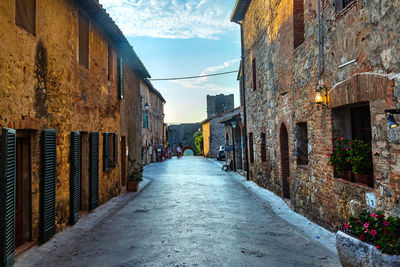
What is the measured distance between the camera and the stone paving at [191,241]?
4.64m

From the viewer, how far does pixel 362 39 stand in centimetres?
482

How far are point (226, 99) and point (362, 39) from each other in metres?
45.6

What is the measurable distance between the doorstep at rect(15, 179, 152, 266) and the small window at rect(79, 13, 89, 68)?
12.1ft

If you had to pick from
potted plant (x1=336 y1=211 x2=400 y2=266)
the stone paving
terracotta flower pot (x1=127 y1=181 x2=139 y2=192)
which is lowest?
the stone paving

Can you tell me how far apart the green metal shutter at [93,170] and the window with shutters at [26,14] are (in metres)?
3.35

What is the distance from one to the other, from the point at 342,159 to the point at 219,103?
45.0 m

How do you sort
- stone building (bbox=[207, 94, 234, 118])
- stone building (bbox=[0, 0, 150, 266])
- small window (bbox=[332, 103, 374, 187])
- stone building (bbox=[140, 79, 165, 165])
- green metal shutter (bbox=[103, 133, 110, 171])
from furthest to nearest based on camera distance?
stone building (bbox=[207, 94, 234, 118]) < stone building (bbox=[140, 79, 165, 165]) < green metal shutter (bbox=[103, 133, 110, 171]) < small window (bbox=[332, 103, 374, 187]) < stone building (bbox=[0, 0, 150, 266])

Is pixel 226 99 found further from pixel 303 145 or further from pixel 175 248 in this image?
pixel 175 248

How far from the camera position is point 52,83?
6.14 metres

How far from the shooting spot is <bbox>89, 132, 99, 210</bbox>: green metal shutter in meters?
8.20

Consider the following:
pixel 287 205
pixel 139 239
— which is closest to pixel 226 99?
pixel 287 205

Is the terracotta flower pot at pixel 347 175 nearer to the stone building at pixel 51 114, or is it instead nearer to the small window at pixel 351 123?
the small window at pixel 351 123

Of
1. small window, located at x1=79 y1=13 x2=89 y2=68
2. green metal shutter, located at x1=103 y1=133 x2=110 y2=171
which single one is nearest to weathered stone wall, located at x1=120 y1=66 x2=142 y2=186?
green metal shutter, located at x1=103 y1=133 x2=110 y2=171

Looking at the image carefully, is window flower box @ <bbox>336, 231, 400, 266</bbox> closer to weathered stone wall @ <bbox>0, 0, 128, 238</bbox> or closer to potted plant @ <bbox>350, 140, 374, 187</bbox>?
potted plant @ <bbox>350, 140, 374, 187</bbox>
